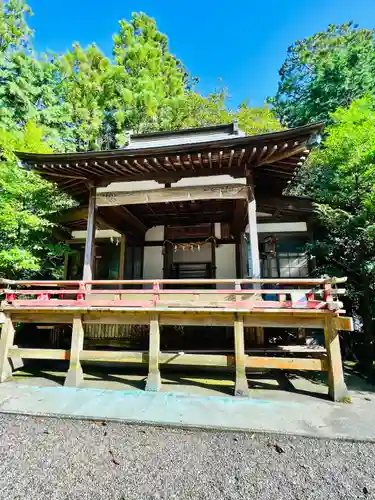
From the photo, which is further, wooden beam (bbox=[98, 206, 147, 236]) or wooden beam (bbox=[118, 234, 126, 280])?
wooden beam (bbox=[118, 234, 126, 280])

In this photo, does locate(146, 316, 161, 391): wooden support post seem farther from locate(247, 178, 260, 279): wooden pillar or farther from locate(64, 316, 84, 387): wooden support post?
locate(247, 178, 260, 279): wooden pillar

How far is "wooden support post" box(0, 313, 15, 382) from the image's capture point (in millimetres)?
5184

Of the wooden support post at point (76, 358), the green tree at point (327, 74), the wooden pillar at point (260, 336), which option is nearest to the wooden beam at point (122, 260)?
the wooden support post at point (76, 358)

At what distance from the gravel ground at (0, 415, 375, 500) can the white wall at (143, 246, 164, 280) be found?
5.46m

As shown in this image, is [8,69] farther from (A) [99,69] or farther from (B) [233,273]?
(B) [233,273]

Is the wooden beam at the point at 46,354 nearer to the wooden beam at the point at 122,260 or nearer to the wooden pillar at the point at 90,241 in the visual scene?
the wooden pillar at the point at 90,241

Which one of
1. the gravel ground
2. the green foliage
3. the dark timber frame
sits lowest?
the gravel ground

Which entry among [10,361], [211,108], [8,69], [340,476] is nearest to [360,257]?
[340,476]

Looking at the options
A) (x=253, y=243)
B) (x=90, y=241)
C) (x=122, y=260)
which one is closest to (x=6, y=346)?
(x=90, y=241)

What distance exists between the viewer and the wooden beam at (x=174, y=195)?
5749 mm

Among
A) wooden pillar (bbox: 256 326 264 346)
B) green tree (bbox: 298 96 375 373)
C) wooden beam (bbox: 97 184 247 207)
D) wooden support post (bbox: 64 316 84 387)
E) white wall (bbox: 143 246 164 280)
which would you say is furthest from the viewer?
white wall (bbox: 143 246 164 280)

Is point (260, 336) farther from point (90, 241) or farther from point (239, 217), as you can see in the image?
point (90, 241)

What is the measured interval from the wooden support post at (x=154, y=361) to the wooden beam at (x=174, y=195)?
111 inches

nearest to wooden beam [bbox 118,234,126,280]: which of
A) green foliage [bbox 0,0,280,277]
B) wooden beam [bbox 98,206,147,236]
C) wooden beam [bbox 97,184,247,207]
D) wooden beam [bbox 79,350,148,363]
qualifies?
wooden beam [bbox 98,206,147,236]
